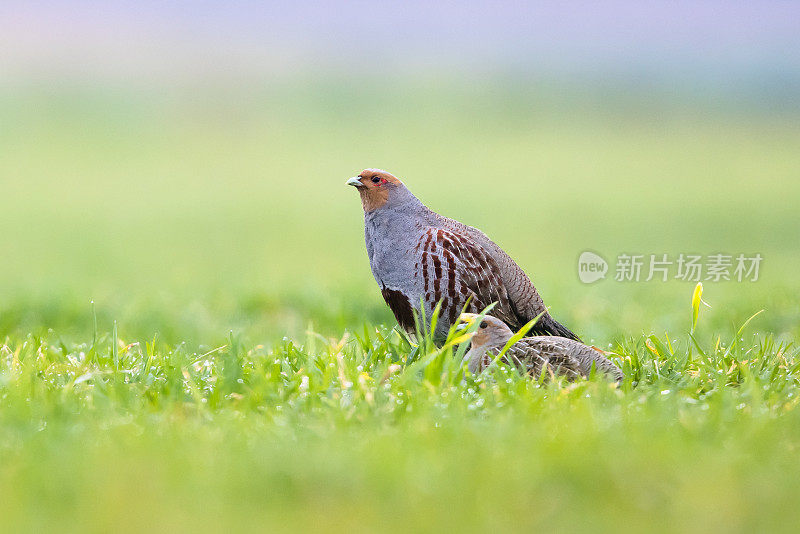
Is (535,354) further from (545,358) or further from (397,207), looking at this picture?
(397,207)

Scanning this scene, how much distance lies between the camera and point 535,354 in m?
4.15

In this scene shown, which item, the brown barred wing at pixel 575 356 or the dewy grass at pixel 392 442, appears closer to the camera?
the dewy grass at pixel 392 442

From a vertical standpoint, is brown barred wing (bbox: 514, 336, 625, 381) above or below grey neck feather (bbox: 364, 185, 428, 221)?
below

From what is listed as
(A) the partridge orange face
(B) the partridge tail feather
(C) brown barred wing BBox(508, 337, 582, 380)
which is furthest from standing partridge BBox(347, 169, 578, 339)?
(C) brown barred wing BBox(508, 337, 582, 380)

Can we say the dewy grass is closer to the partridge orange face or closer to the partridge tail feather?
the partridge tail feather

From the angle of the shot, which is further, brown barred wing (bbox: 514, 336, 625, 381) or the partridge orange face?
the partridge orange face

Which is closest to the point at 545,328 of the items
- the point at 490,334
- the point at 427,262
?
the point at 490,334

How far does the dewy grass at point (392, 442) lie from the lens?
2.53 m

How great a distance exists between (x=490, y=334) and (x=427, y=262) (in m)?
0.43

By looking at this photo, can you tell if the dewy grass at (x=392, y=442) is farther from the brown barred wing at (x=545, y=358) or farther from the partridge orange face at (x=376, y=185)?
the partridge orange face at (x=376, y=185)

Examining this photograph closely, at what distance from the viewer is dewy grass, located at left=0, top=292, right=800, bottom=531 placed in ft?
8.30

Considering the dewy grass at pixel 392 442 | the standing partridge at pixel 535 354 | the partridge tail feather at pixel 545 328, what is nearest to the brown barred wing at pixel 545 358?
the standing partridge at pixel 535 354

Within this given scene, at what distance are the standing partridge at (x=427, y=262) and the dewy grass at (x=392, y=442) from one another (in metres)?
0.26

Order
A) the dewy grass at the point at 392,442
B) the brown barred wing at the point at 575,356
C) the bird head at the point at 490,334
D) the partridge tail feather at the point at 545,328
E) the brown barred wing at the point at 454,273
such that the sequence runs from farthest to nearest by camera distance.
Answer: the partridge tail feather at the point at 545,328 < the brown barred wing at the point at 454,273 < the bird head at the point at 490,334 < the brown barred wing at the point at 575,356 < the dewy grass at the point at 392,442
